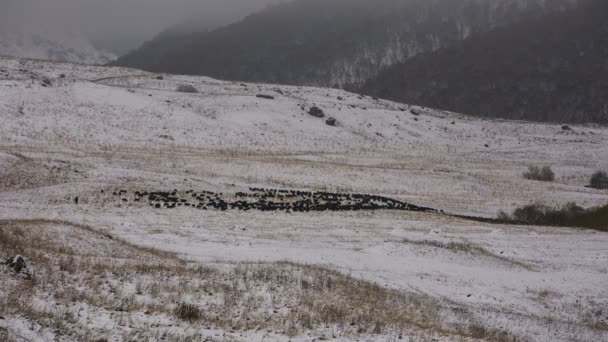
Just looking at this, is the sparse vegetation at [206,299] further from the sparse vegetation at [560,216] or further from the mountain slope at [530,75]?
the mountain slope at [530,75]

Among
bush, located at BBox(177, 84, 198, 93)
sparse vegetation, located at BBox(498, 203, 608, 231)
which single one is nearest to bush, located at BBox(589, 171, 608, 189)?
sparse vegetation, located at BBox(498, 203, 608, 231)

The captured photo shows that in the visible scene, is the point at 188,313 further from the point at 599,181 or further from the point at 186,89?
the point at 186,89

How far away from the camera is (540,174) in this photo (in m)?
55.1

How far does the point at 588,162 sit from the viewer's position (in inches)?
2547

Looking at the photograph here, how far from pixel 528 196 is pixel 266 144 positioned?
32.7 meters

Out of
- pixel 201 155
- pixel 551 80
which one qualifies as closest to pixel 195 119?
pixel 201 155

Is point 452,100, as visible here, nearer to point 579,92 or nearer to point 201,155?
point 579,92

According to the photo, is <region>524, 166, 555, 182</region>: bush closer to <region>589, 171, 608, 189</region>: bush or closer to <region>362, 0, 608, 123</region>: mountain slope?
<region>589, 171, 608, 189</region>: bush

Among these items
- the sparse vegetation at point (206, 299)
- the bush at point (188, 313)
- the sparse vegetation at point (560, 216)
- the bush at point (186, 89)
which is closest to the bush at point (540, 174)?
the sparse vegetation at point (560, 216)

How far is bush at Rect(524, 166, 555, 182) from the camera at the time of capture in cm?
5438

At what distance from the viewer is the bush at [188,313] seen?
303 inches

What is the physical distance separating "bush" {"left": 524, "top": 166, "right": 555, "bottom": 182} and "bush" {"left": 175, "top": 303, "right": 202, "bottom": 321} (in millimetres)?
55219

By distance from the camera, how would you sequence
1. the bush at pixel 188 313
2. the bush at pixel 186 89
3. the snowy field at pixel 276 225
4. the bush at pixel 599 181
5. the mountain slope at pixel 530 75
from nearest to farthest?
the bush at pixel 188 313 < the snowy field at pixel 276 225 < the bush at pixel 599 181 < the bush at pixel 186 89 < the mountain slope at pixel 530 75

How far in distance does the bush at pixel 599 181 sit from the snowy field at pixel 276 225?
3584 mm
